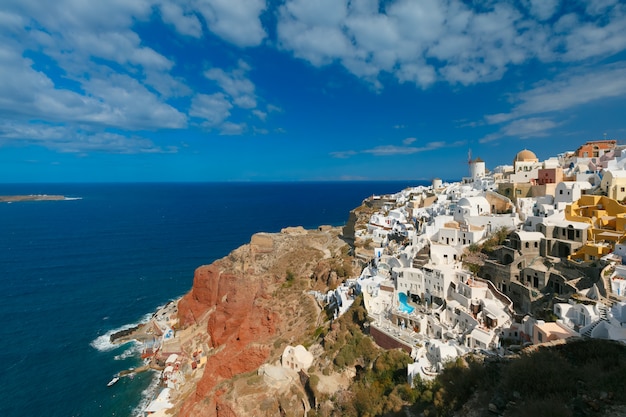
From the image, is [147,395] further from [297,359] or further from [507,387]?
[507,387]

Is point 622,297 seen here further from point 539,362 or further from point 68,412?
point 68,412

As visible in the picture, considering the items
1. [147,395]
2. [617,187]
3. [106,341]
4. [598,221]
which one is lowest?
[147,395]

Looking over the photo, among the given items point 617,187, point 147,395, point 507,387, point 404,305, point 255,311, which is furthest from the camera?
point 255,311

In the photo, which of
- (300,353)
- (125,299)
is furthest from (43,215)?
(300,353)

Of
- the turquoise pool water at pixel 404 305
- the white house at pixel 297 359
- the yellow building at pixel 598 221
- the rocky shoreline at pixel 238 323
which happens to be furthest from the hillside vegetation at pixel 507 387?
the yellow building at pixel 598 221

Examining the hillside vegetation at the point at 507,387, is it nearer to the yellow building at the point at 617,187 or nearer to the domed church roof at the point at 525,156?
the yellow building at the point at 617,187

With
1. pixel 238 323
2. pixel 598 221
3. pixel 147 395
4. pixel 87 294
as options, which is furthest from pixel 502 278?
pixel 87 294

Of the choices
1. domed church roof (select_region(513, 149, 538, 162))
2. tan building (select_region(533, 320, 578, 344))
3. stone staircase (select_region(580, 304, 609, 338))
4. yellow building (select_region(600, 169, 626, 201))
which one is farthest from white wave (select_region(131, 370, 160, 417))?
domed church roof (select_region(513, 149, 538, 162))

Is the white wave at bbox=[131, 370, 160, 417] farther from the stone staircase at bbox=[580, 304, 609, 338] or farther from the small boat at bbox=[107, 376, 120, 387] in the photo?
the stone staircase at bbox=[580, 304, 609, 338]
